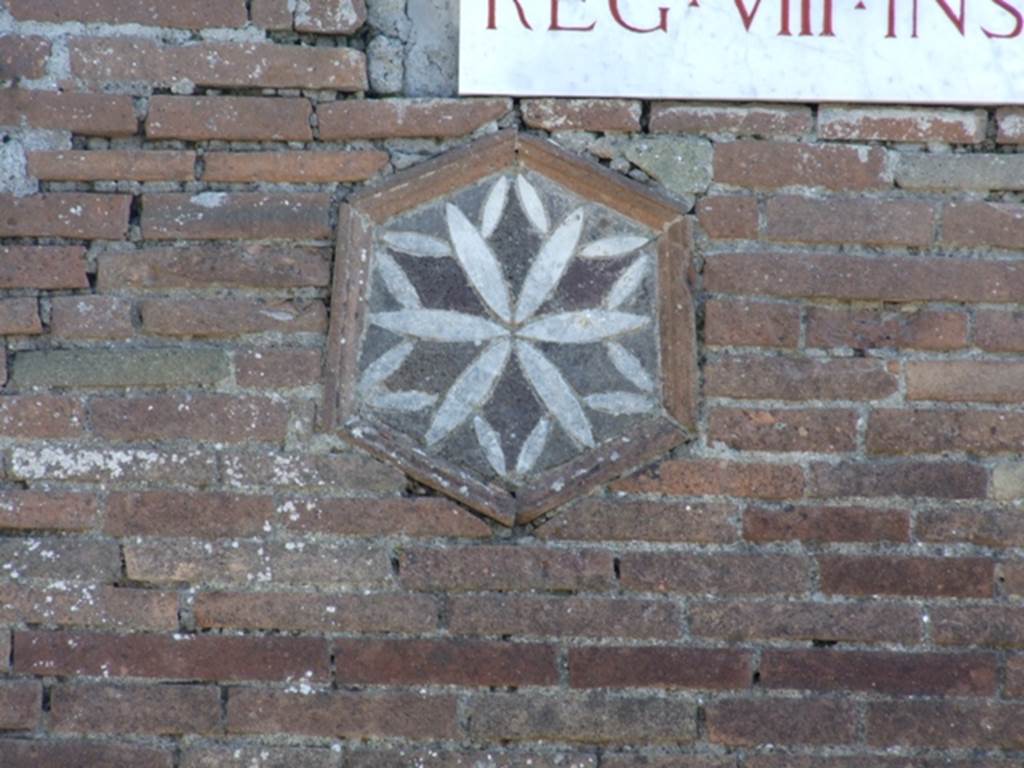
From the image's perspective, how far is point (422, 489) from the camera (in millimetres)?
2309

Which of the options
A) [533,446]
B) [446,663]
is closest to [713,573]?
[533,446]

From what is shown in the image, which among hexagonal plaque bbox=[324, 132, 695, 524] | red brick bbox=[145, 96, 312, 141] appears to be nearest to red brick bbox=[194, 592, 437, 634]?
hexagonal plaque bbox=[324, 132, 695, 524]

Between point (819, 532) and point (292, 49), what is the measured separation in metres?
1.27

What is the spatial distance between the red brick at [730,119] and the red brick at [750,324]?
310 millimetres

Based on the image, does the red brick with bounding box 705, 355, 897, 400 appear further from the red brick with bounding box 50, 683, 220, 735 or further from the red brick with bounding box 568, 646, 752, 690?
the red brick with bounding box 50, 683, 220, 735

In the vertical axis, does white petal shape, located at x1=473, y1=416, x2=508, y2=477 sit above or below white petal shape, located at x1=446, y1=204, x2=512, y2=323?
below

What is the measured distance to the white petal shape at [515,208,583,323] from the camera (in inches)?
91.7

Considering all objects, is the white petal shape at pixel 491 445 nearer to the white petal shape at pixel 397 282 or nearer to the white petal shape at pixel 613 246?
the white petal shape at pixel 397 282

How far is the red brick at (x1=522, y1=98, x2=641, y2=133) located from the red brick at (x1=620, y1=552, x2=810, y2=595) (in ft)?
2.51

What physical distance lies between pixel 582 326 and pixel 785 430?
0.40 m

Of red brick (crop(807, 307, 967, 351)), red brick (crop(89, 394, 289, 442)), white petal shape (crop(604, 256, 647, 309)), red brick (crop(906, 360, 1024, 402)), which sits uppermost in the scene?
white petal shape (crop(604, 256, 647, 309))

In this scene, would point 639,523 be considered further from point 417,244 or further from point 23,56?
point 23,56

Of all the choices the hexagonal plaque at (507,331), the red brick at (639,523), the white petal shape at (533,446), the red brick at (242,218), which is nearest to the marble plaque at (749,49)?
the hexagonal plaque at (507,331)

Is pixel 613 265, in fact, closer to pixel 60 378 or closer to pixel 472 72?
pixel 472 72
